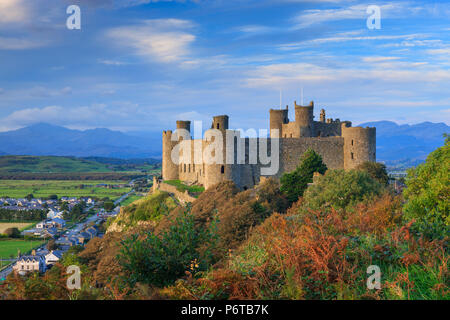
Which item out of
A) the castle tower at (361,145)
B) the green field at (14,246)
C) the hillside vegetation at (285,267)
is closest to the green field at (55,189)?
the green field at (14,246)

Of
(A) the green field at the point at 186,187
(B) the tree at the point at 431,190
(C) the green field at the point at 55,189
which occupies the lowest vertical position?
(C) the green field at the point at 55,189

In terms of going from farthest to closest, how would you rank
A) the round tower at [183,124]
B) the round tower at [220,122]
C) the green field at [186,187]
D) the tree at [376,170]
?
the round tower at [183,124]
the green field at [186,187]
the round tower at [220,122]
the tree at [376,170]

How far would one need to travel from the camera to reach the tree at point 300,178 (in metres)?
32.0

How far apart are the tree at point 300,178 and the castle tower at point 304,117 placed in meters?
7.47

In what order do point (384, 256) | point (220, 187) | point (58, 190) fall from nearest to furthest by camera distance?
point (384, 256) → point (220, 187) → point (58, 190)

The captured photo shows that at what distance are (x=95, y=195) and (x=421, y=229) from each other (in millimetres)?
139871

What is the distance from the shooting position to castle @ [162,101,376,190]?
124ft

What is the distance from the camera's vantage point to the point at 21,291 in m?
7.06

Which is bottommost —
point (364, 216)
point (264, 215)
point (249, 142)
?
point (264, 215)
